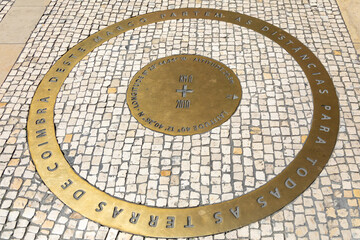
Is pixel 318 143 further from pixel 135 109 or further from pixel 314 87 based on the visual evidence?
pixel 135 109

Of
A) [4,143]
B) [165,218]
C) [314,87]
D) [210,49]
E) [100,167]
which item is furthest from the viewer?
[210,49]

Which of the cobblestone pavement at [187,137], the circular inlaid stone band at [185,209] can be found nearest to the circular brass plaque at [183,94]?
the cobblestone pavement at [187,137]

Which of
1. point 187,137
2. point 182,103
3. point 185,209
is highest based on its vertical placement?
point 182,103

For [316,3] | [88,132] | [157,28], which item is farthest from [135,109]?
[316,3]

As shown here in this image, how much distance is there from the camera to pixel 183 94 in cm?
619

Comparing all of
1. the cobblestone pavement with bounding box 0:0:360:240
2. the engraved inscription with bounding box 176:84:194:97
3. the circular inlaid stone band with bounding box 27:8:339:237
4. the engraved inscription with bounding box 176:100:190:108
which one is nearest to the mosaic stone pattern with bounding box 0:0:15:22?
the cobblestone pavement with bounding box 0:0:360:240

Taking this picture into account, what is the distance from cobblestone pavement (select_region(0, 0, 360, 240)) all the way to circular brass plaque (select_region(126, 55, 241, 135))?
0.53 ft

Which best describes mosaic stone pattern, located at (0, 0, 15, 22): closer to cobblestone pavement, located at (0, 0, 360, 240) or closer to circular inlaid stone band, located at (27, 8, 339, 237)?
cobblestone pavement, located at (0, 0, 360, 240)

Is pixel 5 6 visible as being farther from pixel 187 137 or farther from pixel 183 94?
pixel 187 137

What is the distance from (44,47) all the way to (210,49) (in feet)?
10.7

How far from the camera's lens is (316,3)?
26.3 ft

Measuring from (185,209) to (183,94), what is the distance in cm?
207

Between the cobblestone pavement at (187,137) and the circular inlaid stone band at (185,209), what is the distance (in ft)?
0.35

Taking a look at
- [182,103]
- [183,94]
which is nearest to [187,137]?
[182,103]
